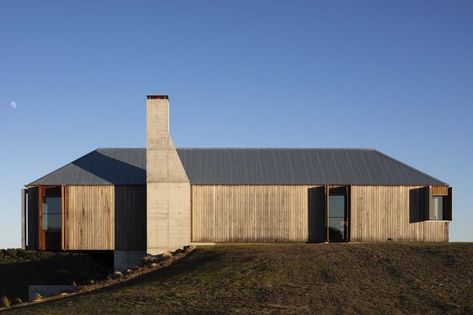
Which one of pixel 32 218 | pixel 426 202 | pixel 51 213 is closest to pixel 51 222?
pixel 51 213

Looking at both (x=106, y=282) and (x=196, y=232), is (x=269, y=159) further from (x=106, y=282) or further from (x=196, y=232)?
(x=106, y=282)

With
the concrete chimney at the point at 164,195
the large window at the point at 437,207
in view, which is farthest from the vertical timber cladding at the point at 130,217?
the large window at the point at 437,207

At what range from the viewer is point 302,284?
2830 cm

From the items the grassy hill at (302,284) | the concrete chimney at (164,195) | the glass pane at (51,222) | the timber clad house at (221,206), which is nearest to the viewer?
the grassy hill at (302,284)

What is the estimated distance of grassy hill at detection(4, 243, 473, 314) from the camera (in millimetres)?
25484

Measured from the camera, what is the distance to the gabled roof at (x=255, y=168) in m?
42.4

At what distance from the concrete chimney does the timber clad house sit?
68 millimetres

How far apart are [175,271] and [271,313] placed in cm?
975

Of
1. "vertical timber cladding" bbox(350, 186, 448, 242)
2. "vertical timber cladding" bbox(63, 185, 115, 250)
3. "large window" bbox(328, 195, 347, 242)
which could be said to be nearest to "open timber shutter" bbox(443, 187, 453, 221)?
"vertical timber cladding" bbox(350, 186, 448, 242)

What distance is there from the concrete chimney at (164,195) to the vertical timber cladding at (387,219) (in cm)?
1194

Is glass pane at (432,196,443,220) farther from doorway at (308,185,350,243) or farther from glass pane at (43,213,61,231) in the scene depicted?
glass pane at (43,213,61,231)

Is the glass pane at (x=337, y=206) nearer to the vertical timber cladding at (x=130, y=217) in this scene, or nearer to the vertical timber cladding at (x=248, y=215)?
the vertical timber cladding at (x=248, y=215)

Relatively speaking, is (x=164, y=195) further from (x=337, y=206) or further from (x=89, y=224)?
(x=337, y=206)

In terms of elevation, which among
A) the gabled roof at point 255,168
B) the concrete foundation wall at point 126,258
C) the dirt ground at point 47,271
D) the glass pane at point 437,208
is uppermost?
the gabled roof at point 255,168
